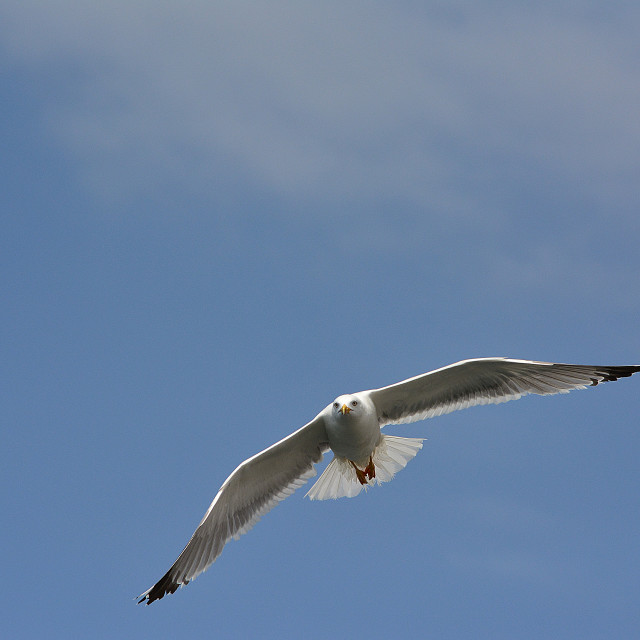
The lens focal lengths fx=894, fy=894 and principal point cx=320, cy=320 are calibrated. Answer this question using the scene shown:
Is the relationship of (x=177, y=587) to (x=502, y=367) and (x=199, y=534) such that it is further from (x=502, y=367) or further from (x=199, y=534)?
(x=502, y=367)

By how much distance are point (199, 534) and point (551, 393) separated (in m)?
4.53

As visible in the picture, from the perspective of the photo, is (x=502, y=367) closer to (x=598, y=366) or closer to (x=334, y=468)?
(x=598, y=366)

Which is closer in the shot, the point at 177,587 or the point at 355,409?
the point at 355,409

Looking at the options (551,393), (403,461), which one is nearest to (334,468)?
(403,461)

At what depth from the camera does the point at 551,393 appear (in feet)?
34.4

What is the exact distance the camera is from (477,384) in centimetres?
1068

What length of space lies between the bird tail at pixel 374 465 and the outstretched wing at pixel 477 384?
316 millimetres

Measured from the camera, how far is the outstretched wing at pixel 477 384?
10375 mm

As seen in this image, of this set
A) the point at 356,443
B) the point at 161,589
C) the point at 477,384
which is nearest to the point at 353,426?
the point at 356,443

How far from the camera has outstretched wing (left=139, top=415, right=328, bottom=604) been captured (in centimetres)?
1068

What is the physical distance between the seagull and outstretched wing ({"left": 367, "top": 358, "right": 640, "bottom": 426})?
1 centimetres

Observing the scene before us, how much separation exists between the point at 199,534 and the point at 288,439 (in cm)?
162

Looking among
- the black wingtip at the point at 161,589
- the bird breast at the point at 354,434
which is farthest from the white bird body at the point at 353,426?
the black wingtip at the point at 161,589

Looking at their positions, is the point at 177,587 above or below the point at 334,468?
below
